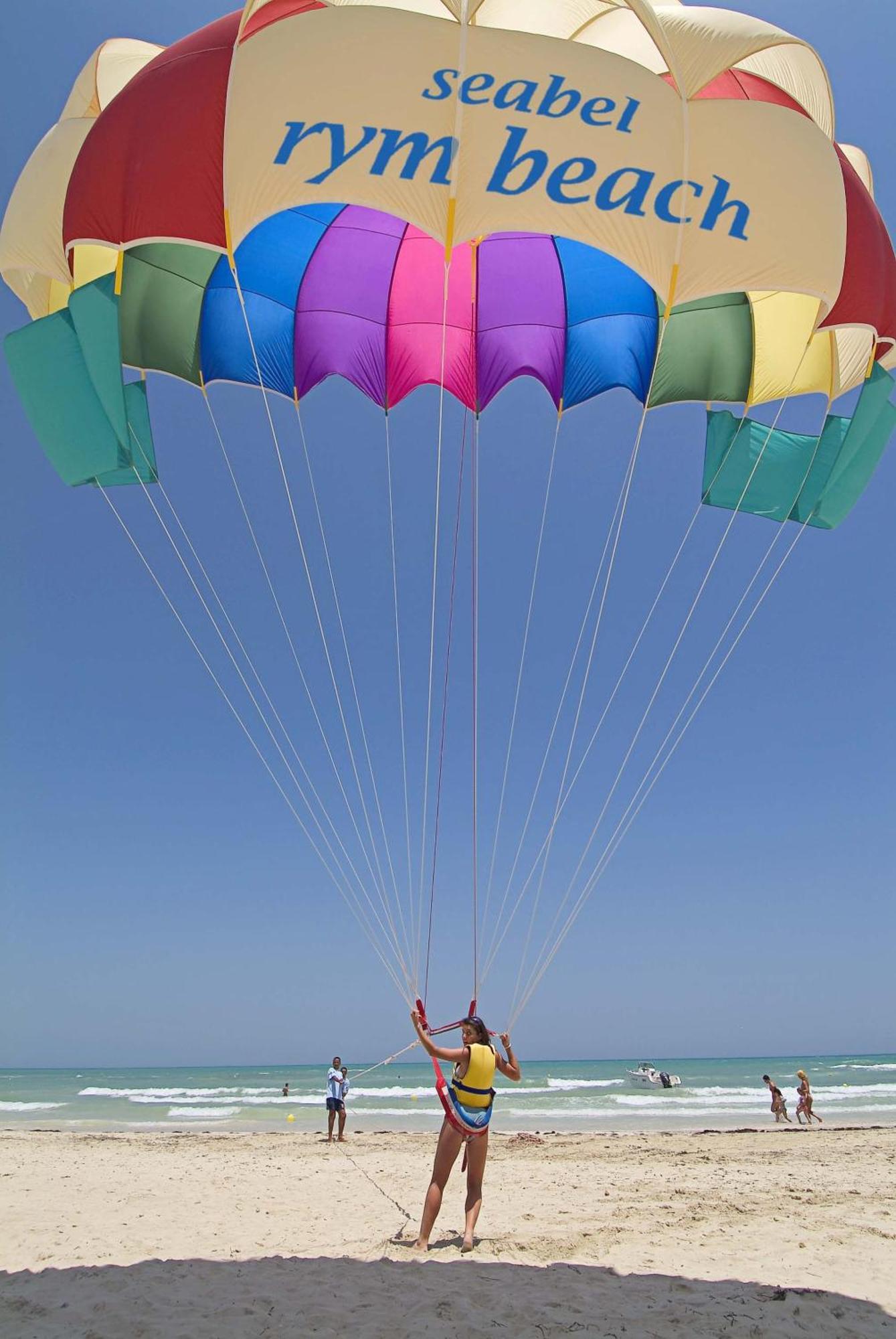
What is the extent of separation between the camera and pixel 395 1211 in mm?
7395

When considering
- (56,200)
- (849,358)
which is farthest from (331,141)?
(849,358)

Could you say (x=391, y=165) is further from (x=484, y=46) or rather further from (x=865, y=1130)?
A: (x=865, y=1130)

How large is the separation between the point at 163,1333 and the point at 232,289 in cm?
671

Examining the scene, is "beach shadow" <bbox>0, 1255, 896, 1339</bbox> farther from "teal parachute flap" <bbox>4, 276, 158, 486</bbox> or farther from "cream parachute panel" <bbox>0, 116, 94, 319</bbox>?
"cream parachute panel" <bbox>0, 116, 94, 319</bbox>

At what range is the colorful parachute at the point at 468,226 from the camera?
15.7ft

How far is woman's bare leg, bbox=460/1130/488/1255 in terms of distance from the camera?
5.19m

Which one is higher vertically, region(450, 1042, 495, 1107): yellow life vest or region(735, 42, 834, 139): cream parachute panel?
region(735, 42, 834, 139): cream parachute panel

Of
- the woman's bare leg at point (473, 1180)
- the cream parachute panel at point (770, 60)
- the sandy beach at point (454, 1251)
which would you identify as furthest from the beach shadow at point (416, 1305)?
the cream parachute panel at point (770, 60)

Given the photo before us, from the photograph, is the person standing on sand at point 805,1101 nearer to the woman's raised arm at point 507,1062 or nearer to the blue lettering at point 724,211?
the woman's raised arm at point 507,1062

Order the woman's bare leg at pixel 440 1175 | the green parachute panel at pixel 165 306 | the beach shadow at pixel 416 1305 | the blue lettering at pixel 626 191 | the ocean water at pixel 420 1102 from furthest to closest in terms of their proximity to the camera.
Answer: the ocean water at pixel 420 1102 → the green parachute panel at pixel 165 306 → the woman's bare leg at pixel 440 1175 → the blue lettering at pixel 626 191 → the beach shadow at pixel 416 1305

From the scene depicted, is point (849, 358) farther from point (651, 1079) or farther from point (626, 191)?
point (651, 1079)

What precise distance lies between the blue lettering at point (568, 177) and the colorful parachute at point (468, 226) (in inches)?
0.6

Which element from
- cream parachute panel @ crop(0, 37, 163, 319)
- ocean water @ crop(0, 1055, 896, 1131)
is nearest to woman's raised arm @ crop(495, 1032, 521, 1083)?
cream parachute panel @ crop(0, 37, 163, 319)

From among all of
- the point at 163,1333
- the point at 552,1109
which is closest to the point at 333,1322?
the point at 163,1333
